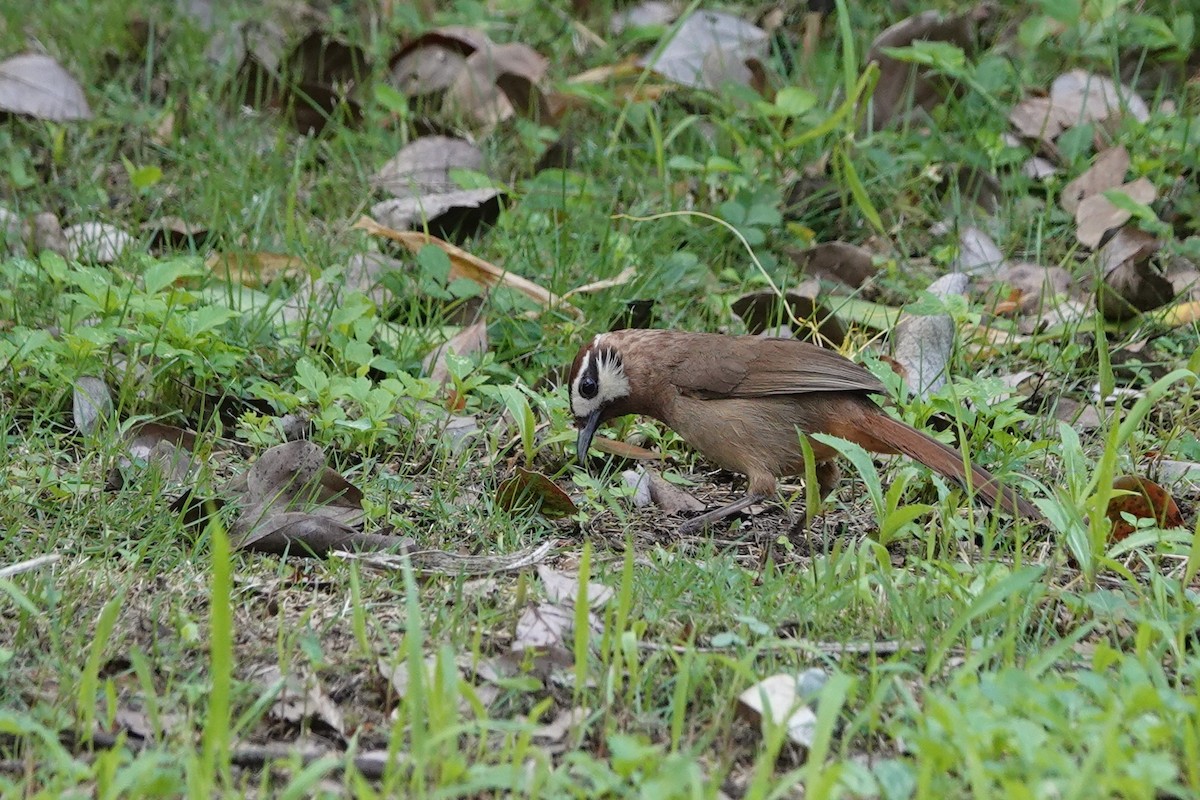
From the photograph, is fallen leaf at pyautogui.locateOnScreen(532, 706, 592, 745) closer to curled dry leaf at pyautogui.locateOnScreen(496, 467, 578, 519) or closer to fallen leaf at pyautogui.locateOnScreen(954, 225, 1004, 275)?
curled dry leaf at pyautogui.locateOnScreen(496, 467, 578, 519)

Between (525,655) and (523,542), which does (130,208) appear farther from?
(525,655)

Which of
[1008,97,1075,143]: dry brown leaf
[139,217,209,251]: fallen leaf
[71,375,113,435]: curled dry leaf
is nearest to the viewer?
[71,375,113,435]: curled dry leaf

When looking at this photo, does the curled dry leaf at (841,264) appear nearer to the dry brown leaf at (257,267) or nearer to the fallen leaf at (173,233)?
the dry brown leaf at (257,267)

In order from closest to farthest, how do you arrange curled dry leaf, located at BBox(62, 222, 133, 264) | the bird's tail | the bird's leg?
the bird's tail → the bird's leg → curled dry leaf, located at BBox(62, 222, 133, 264)

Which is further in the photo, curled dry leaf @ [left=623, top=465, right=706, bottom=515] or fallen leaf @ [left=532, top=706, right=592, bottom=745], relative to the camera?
curled dry leaf @ [left=623, top=465, right=706, bottom=515]

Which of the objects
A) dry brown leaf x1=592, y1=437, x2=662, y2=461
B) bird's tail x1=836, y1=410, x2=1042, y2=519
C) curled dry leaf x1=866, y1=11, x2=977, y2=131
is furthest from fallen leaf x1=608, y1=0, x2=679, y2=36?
bird's tail x1=836, y1=410, x2=1042, y2=519

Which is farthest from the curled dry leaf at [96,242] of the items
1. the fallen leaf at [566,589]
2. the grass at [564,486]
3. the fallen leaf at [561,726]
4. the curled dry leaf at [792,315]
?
the fallen leaf at [561,726]

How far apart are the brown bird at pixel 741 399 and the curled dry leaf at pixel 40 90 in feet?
10.6

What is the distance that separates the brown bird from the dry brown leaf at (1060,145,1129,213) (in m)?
2.17

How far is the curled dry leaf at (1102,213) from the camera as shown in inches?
245

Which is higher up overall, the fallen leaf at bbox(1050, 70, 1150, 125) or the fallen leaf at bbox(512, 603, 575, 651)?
the fallen leaf at bbox(1050, 70, 1150, 125)

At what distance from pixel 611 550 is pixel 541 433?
2.72 ft

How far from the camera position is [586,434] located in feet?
16.2

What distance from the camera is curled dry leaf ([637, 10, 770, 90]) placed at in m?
7.38
